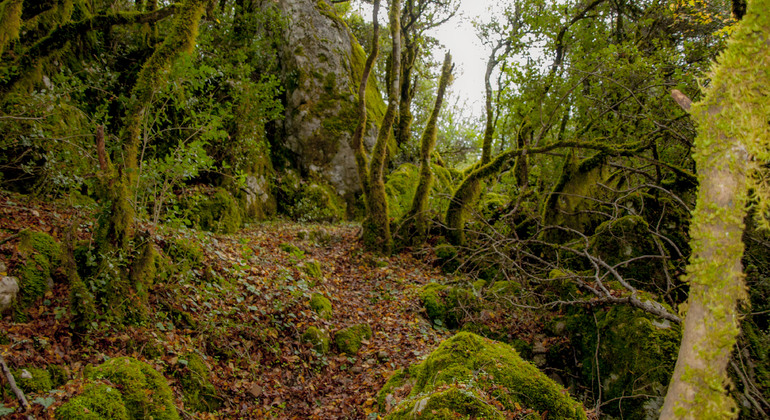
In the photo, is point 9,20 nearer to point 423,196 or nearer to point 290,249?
point 290,249

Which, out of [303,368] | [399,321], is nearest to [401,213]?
[399,321]

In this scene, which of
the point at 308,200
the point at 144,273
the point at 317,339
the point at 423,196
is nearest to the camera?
the point at 144,273

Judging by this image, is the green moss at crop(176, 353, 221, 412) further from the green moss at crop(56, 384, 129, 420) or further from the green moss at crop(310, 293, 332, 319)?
the green moss at crop(310, 293, 332, 319)

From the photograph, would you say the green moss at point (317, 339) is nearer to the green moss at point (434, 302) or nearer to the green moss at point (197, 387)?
the green moss at point (197, 387)

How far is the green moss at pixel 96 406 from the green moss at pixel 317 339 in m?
2.46

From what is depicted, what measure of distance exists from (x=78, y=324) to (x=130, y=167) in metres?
1.57

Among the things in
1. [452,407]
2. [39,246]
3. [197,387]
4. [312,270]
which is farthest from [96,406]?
[312,270]

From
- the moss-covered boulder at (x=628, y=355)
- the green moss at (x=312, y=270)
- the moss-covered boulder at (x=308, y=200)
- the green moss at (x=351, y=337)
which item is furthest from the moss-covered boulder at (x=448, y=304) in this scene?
the moss-covered boulder at (x=308, y=200)

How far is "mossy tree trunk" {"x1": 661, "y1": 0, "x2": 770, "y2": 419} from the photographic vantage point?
3.31 ft

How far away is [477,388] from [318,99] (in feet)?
38.9

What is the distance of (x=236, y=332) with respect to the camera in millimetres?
4520

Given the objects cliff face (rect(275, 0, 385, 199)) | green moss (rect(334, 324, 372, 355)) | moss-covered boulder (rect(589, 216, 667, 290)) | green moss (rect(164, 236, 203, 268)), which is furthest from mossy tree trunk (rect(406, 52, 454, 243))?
green moss (rect(164, 236, 203, 268))

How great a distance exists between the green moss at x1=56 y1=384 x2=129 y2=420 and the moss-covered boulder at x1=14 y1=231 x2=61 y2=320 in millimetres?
1268

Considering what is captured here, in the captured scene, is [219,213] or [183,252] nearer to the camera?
[183,252]
